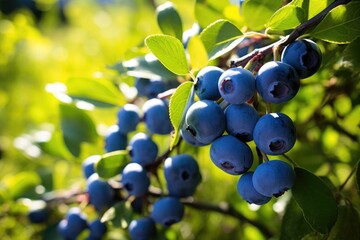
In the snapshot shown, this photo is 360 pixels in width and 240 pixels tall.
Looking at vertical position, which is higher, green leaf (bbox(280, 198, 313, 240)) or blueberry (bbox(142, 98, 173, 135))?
blueberry (bbox(142, 98, 173, 135))

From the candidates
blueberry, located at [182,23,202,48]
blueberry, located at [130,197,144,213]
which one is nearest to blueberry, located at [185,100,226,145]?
blueberry, located at [182,23,202,48]

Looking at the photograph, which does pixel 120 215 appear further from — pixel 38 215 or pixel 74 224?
pixel 38 215

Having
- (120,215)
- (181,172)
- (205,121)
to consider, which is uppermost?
(205,121)

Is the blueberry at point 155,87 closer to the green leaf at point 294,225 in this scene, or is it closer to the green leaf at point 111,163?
the green leaf at point 111,163

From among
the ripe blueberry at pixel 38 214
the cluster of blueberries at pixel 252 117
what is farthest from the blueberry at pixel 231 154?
the ripe blueberry at pixel 38 214

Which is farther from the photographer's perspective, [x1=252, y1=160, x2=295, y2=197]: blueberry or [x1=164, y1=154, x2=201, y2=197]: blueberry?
[x1=164, y1=154, x2=201, y2=197]: blueberry

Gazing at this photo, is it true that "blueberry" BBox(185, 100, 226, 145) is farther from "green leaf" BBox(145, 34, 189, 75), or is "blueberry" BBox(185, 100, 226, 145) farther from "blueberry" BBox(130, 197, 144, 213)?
"blueberry" BBox(130, 197, 144, 213)

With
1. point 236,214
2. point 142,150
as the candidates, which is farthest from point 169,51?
point 236,214

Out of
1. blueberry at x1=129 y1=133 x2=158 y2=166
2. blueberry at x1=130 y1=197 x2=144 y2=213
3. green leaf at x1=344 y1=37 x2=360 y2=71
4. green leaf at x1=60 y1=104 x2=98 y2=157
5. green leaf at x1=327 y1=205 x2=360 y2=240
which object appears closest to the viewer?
green leaf at x1=344 y1=37 x2=360 y2=71
